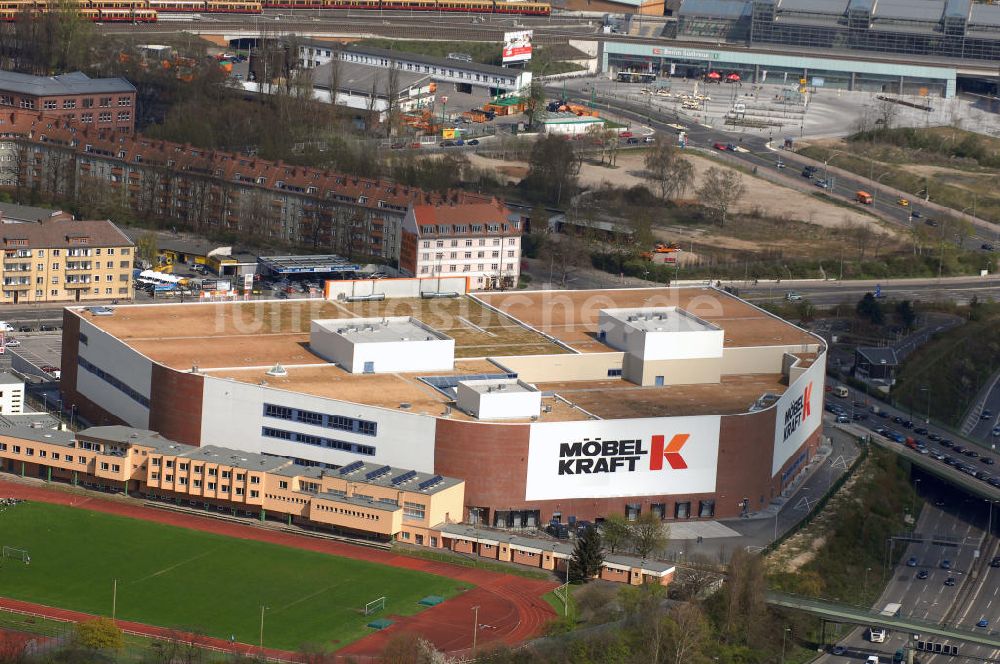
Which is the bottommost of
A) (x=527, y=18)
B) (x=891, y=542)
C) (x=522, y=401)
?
(x=891, y=542)

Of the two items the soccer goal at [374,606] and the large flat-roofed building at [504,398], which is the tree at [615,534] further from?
the soccer goal at [374,606]

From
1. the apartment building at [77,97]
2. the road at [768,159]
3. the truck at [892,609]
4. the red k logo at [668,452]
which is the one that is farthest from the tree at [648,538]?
the apartment building at [77,97]

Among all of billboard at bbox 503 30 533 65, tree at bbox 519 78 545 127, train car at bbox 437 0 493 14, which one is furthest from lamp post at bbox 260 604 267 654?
train car at bbox 437 0 493 14

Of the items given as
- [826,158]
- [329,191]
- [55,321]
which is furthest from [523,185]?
[55,321]

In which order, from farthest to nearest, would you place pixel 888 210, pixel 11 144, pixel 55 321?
pixel 888 210
pixel 11 144
pixel 55 321

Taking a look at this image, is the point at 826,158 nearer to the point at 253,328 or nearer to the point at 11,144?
the point at 11,144

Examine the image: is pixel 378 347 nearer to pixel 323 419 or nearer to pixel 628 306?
pixel 323 419

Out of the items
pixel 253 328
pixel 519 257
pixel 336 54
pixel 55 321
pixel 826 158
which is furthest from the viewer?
pixel 336 54
